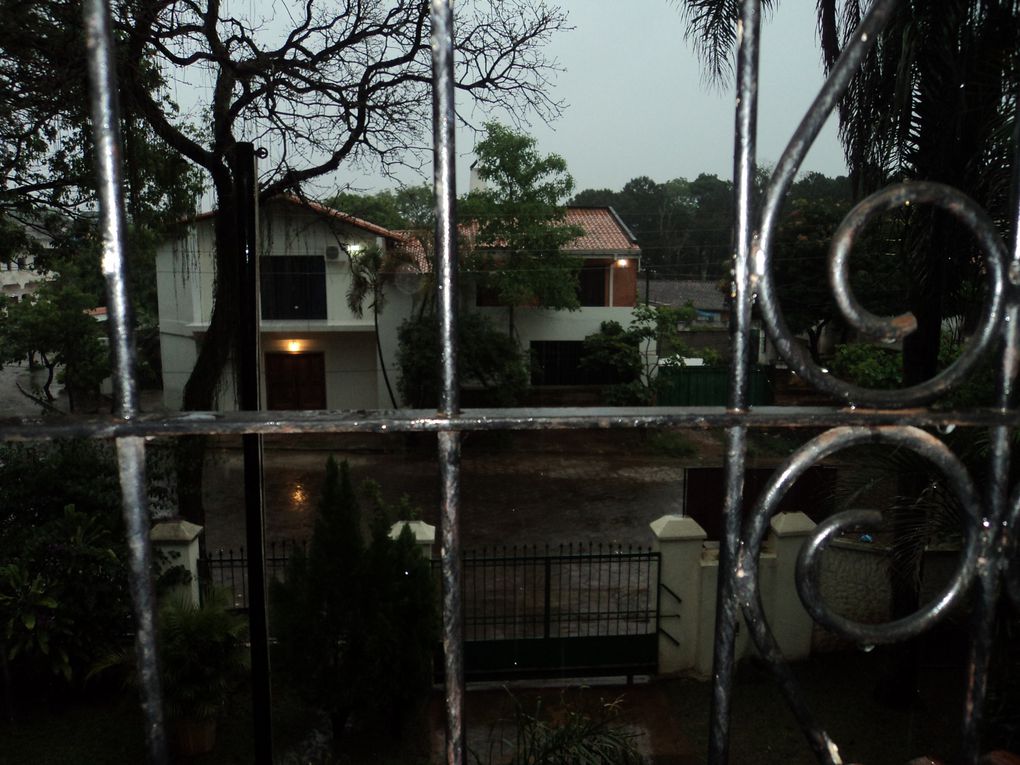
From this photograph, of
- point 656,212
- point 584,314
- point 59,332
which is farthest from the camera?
point 656,212

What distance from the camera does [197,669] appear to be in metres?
5.18

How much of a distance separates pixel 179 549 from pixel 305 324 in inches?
431

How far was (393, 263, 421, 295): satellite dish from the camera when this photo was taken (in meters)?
15.7

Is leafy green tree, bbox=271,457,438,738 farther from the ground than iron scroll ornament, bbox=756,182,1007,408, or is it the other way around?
iron scroll ornament, bbox=756,182,1007,408

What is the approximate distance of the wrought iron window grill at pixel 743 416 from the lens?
2.51 feet

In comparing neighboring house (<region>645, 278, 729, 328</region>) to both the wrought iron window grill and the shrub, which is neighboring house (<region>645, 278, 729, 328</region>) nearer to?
the shrub

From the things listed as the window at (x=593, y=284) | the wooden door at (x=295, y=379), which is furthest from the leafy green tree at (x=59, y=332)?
the window at (x=593, y=284)

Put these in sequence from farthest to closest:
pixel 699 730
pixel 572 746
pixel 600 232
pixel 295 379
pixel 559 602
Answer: pixel 600 232 < pixel 295 379 < pixel 559 602 < pixel 699 730 < pixel 572 746

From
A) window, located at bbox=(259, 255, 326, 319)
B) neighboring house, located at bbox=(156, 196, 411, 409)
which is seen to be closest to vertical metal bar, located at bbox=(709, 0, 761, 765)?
neighboring house, located at bbox=(156, 196, 411, 409)

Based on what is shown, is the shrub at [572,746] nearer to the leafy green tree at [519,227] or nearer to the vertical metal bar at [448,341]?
the vertical metal bar at [448,341]

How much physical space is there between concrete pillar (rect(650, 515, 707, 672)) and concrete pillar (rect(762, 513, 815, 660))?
0.61 metres

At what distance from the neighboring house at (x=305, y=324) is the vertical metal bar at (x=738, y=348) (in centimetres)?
1427

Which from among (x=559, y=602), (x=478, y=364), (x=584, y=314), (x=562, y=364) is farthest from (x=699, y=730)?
(x=584, y=314)

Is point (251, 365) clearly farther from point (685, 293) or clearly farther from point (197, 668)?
point (685, 293)
